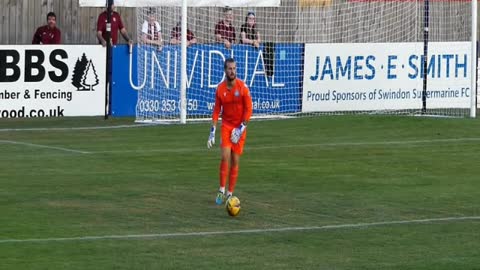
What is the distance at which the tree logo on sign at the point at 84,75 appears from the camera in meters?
31.9

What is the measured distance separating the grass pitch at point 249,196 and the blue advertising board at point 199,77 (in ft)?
6.72

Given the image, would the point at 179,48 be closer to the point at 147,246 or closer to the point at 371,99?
the point at 371,99

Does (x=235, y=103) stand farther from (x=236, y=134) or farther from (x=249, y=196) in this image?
(x=249, y=196)

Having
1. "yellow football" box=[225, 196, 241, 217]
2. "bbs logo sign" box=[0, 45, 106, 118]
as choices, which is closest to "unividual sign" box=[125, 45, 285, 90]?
"bbs logo sign" box=[0, 45, 106, 118]

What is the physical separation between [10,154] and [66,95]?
281 inches

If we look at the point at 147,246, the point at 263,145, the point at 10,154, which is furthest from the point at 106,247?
the point at 263,145

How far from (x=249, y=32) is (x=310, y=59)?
5.44 ft

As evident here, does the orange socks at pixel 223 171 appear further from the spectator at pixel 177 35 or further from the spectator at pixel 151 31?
the spectator at pixel 151 31

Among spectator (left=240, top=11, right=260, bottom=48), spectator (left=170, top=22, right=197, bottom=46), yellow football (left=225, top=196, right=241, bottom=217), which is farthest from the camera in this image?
spectator (left=240, top=11, right=260, bottom=48)

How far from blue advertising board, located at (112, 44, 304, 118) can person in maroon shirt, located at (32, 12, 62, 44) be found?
165cm

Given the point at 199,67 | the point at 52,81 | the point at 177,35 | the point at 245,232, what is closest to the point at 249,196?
the point at 245,232

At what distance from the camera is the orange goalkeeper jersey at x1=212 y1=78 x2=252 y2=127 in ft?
63.3

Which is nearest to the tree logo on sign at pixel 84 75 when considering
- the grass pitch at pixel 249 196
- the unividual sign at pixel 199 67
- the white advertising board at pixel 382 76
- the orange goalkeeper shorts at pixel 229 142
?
the unividual sign at pixel 199 67

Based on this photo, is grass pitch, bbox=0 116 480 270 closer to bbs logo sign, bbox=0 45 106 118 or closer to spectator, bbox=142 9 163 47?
bbs logo sign, bbox=0 45 106 118
